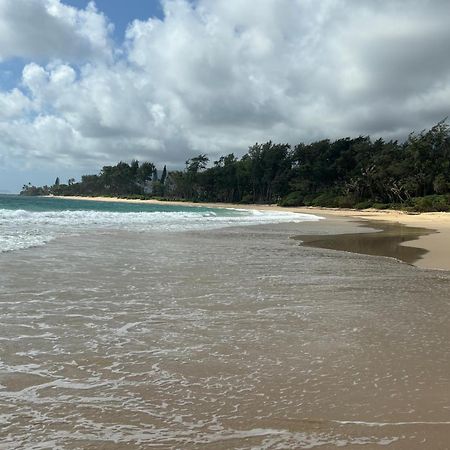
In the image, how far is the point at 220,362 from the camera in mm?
4492

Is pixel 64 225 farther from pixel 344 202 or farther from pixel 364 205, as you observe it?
pixel 344 202

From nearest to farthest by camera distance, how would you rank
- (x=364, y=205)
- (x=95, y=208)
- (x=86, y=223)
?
1. (x=86, y=223)
2. (x=95, y=208)
3. (x=364, y=205)

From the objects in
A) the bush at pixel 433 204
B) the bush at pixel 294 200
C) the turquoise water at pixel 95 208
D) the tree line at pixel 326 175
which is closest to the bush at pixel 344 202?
the tree line at pixel 326 175

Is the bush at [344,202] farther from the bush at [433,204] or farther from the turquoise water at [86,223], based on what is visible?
the turquoise water at [86,223]

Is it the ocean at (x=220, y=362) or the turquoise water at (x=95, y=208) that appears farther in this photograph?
the turquoise water at (x=95, y=208)

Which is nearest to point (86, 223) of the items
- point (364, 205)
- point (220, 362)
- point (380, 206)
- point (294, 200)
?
point (220, 362)

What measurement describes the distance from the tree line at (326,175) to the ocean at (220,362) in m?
54.1

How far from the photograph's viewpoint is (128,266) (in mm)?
10430

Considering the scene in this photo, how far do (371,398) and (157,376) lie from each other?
6.41ft

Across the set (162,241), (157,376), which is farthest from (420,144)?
(157,376)

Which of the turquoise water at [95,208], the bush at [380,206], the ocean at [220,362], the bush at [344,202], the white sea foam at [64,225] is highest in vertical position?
the bush at [344,202]

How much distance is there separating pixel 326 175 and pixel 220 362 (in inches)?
3828

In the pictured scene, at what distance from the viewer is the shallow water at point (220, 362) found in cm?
319

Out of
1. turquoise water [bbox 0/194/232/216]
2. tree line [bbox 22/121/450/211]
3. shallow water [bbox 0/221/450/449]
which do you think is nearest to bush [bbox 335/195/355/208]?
tree line [bbox 22/121/450/211]
